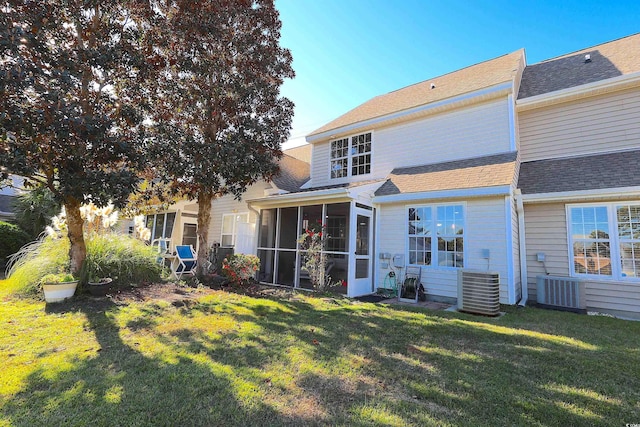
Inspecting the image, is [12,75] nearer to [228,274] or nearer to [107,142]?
[107,142]

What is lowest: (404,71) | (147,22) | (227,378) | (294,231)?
(227,378)

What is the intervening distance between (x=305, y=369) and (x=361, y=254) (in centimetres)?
533

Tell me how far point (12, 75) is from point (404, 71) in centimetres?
1288

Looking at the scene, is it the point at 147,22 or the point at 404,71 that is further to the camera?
the point at 404,71

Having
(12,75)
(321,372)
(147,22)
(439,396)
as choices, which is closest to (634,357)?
(439,396)

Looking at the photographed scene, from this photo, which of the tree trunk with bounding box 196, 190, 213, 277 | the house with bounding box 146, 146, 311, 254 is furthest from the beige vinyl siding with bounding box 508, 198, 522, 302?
the tree trunk with bounding box 196, 190, 213, 277

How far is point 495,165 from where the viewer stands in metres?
7.83

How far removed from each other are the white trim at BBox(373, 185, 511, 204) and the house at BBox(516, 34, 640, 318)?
1.46m

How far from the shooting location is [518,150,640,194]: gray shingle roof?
6840 millimetres

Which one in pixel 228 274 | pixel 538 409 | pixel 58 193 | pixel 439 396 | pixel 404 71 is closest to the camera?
pixel 538 409

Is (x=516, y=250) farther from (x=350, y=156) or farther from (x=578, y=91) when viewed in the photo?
(x=350, y=156)

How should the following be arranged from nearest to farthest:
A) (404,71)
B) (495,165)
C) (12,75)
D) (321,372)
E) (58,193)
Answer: (321,372), (12,75), (58,193), (495,165), (404,71)

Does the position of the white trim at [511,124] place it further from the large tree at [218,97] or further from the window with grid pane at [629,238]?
the large tree at [218,97]

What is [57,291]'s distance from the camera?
581 cm
